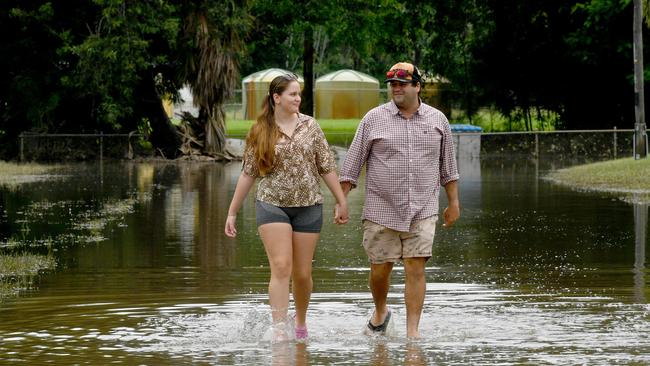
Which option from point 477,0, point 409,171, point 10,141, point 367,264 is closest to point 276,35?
point 477,0

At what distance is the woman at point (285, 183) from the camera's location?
31.0 ft

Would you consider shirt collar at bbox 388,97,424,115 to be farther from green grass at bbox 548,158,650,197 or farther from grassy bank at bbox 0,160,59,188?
grassy bank at bbox 0,160,59,188

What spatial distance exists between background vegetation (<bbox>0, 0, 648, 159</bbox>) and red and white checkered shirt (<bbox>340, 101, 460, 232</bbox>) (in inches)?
1117

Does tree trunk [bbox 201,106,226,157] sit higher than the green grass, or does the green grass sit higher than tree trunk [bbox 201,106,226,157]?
tree trunk [bbox 201,106,226,157]

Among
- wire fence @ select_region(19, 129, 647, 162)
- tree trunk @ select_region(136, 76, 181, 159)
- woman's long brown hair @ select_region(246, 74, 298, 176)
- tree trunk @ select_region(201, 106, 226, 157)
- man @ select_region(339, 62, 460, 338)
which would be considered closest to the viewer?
woman's long brown hair @ select_region(246, 74, 298, 176)

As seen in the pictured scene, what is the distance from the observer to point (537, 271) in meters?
13.6

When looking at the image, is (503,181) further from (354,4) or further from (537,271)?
(354,4)

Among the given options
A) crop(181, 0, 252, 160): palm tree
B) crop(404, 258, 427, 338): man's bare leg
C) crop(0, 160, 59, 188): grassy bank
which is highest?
crop(181, 0, 252, 160): palm tree

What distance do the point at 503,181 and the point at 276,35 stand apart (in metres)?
24.9

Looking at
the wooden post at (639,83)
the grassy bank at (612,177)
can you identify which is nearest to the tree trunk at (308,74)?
the wooden post at (639,83)

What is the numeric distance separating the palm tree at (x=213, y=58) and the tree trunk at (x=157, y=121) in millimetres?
779

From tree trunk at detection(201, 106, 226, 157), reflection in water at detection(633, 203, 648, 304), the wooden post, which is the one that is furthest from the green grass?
tree trunk at detection(201, 106, 226, 157)

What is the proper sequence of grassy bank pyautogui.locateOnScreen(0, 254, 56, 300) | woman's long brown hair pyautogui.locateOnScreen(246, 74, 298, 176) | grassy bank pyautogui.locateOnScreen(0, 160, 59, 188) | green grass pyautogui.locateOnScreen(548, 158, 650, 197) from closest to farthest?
woman's long brown hair pyautogui.locateOnScreen(246, 74, 298, 176)
grassy bank pyautogui.locateOnScreen(0, 254, 56, 300)
green grass pyautogui.locateOnScreen(548, 158, 650, 197)
grassy bank pyautogui.locateOnScreen(0, 160, 59, 188)

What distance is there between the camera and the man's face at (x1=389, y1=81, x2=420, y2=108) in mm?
9477
